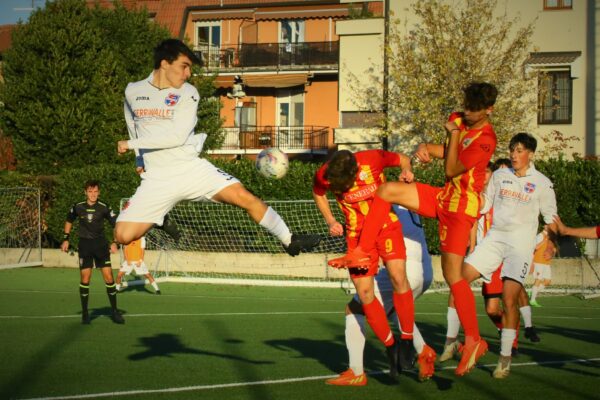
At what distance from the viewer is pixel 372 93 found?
3394 cm

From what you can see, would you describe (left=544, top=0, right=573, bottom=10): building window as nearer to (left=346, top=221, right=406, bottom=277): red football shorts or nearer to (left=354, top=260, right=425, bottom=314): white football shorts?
(left=354, top=260, right=425, bottom=314): white football shorts

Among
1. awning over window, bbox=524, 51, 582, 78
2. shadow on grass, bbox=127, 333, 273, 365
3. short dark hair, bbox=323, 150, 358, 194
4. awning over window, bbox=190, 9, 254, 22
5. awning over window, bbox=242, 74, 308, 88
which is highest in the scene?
awning over window, bbox=190, 9, 254, 22

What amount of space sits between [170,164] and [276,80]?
120 ft

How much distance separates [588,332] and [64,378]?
8.00m

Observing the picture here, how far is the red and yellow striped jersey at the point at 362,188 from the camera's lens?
27.2 ft

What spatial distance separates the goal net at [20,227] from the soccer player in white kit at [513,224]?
20.6m

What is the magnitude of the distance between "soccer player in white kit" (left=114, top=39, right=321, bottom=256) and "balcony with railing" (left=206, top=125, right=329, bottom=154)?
115ft

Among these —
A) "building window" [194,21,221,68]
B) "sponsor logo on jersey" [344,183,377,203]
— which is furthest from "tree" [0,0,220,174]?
"sponsor logo on jersey" [344,183,377,203]

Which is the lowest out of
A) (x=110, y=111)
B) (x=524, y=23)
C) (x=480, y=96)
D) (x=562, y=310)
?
(x=562, y=310)

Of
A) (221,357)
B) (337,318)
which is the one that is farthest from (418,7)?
(221,357)

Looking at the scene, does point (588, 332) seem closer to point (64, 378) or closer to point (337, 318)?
point (337, 318)

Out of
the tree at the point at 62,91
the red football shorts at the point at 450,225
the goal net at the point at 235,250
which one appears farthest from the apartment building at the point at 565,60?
the red football shorts at the point at 450,225

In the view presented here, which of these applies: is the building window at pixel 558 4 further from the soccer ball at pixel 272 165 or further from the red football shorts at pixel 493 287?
the soccer ball at pixel 272 165

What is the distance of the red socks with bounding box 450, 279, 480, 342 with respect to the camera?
7.98 meters
